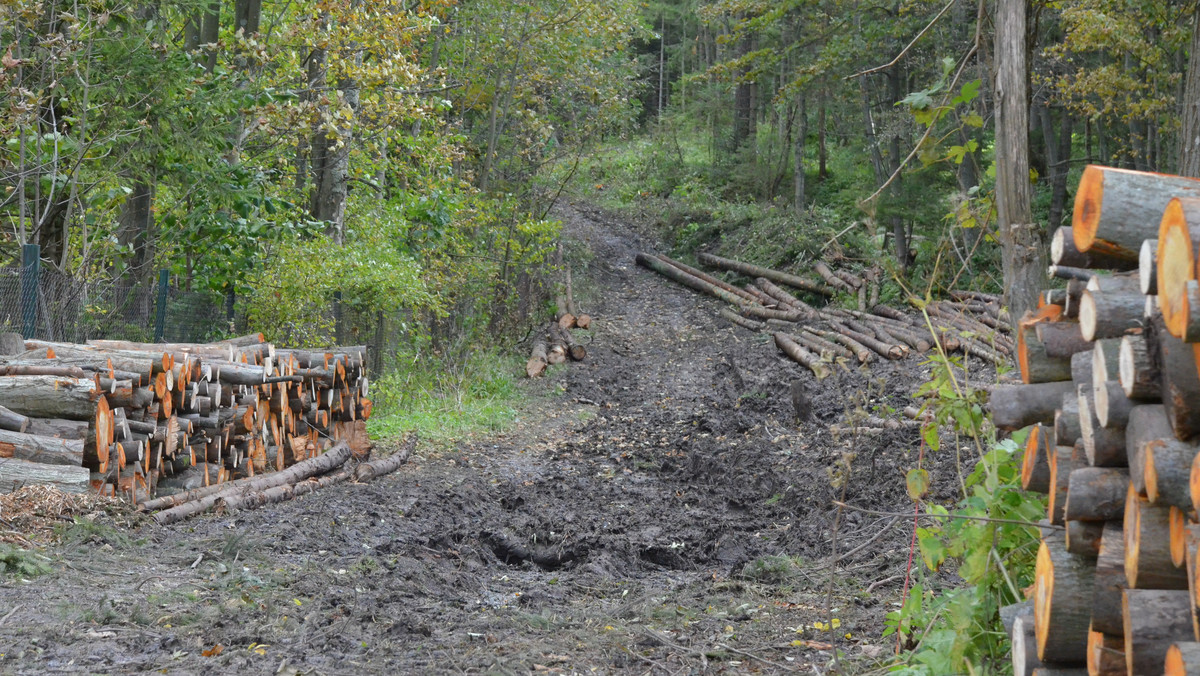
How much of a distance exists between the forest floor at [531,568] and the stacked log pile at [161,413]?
0.61 metres

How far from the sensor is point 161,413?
7777 mm

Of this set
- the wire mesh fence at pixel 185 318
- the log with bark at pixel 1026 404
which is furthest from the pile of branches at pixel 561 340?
the log with bark at pixel 1026 404

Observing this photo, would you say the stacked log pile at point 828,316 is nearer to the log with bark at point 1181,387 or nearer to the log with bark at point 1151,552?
the log with bark at point 1151,552

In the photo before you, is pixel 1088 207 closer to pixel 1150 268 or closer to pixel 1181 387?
pixel 1150 268

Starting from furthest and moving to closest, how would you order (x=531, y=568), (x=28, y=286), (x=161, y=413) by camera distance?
(x=28, y=286) → (x=161, y=413) → (x=531, y=568)

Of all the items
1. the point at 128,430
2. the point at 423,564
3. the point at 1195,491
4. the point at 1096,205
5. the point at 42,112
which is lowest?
the point at 423,564

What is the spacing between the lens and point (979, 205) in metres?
5.20

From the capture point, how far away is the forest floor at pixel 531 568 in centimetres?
458

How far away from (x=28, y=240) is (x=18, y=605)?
689cm

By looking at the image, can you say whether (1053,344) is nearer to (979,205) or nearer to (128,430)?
(979,205)

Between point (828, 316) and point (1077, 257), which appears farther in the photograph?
point (828, 316)

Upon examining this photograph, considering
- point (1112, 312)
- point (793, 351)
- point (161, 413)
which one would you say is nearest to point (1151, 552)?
point (1112, 312)

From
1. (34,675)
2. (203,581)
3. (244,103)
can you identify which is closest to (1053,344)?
(34,675)

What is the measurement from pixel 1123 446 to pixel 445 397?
11.3 meters
